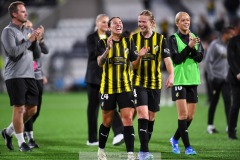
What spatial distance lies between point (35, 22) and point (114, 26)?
2240 cm

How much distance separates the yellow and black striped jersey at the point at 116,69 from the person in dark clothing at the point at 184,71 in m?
1.09

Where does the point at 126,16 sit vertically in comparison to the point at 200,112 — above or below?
above

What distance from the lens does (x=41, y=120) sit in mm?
14875

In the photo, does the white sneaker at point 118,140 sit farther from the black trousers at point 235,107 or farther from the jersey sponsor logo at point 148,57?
the jersey sponsor logo at point 148,57

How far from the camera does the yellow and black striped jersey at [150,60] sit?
8.38 meters

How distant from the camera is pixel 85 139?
10.9 m

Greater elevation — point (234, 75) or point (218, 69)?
point (234, 75)

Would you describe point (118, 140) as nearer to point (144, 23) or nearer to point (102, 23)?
point (102, 23)

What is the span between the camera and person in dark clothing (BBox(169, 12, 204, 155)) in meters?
8.71

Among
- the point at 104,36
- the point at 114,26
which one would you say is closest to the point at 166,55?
the point at 114,26

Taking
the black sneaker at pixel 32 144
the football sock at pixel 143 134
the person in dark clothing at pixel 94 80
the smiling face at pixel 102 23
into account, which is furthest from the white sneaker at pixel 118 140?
the football sock at pixel 143 134

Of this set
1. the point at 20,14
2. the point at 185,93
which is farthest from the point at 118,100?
the point at 20,14

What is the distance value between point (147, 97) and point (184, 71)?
85 cm

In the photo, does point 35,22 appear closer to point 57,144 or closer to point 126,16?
point 126,16
